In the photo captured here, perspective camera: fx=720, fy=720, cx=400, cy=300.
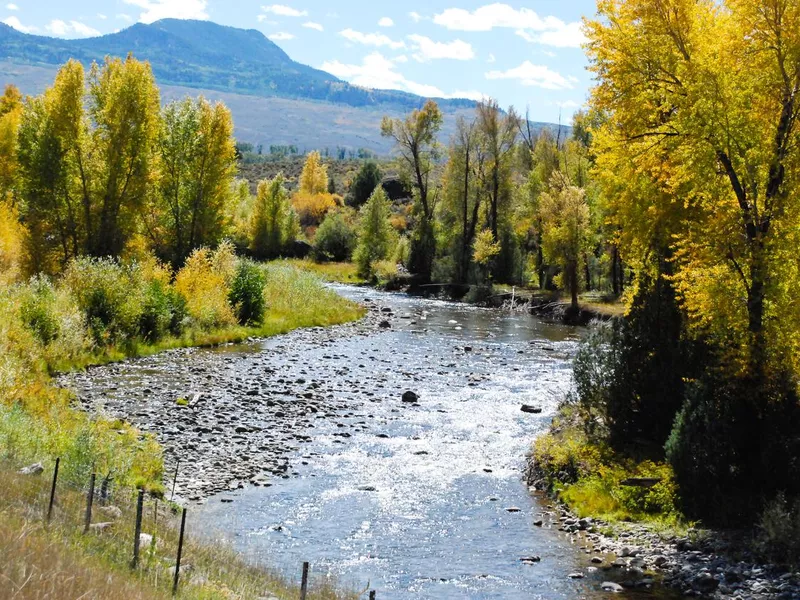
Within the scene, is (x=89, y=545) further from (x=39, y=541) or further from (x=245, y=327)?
(x=245, y=327)

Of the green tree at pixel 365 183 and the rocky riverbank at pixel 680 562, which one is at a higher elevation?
the green tree at pixel 365 183

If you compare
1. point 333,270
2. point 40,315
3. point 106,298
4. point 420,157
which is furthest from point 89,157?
point 333,270

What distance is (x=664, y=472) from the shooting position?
1491cm

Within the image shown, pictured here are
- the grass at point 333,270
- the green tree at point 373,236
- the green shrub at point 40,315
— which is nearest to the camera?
the green shrub at point 40,315

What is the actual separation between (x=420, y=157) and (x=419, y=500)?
55575 mm

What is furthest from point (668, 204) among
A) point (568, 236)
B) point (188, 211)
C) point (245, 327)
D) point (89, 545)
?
point (188, 211)

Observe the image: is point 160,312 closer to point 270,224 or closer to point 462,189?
point 462,189

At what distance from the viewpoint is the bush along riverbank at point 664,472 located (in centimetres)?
1191

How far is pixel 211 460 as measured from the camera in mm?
16578

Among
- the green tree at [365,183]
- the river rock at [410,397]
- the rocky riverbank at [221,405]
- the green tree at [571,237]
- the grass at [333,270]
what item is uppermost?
the green tree at [365,183]

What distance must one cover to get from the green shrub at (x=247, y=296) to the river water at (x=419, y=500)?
9444mm

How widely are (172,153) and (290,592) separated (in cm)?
3982

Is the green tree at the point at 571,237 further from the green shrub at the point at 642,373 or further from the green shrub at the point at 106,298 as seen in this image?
the green shrub at the point at 642,373

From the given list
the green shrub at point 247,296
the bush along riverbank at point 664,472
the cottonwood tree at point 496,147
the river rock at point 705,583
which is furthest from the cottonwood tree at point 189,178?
the river rock at point 705,583
